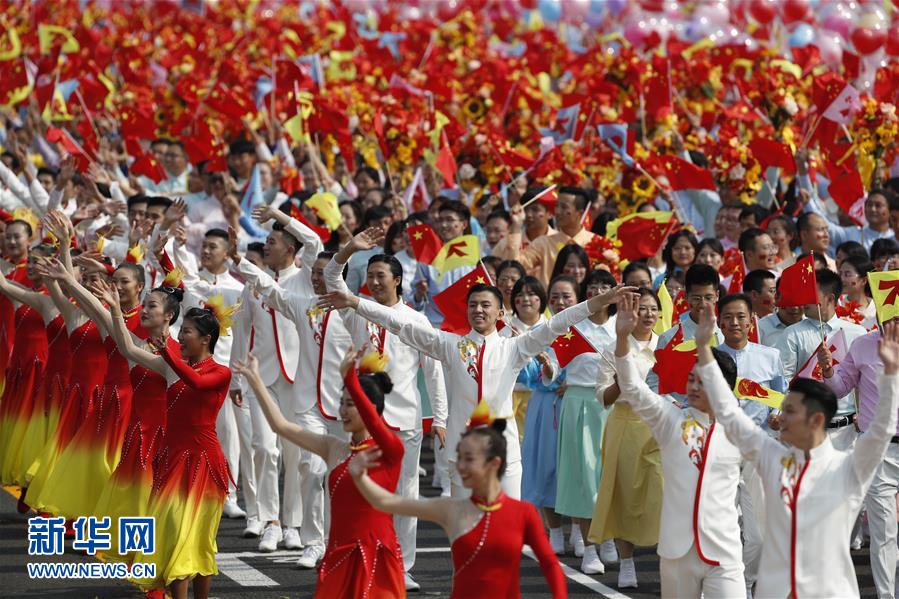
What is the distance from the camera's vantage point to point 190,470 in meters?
8.52

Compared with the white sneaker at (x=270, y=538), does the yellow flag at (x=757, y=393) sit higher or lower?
higher

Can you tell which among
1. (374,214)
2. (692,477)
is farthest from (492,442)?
(374,214)

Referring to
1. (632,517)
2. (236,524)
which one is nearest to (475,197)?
(236,524)

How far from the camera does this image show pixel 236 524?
36.3 feet

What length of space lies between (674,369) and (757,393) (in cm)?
47

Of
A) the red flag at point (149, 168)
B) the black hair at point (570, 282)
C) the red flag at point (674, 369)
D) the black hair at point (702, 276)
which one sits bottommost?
the red flag at point (674, 369)

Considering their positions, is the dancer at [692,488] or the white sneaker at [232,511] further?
the white sneaker at [232,511]

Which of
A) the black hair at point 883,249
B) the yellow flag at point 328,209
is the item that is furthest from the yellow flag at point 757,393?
the yellow flag at point 328,209

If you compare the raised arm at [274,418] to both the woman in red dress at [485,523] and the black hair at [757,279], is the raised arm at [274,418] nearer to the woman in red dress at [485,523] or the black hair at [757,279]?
the woman in red dress at [485,523]

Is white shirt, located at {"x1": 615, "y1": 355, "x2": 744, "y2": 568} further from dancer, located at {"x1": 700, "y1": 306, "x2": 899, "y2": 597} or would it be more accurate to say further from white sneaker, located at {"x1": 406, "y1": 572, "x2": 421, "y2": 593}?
white sneaker, located at {"x1": 406, "y1": 572, "x2": 421, "y2": 593}

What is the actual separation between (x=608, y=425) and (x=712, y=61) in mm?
11069

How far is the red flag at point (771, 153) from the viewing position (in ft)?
45.2

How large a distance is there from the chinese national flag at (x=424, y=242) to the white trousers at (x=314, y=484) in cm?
231

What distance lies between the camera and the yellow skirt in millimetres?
9391
